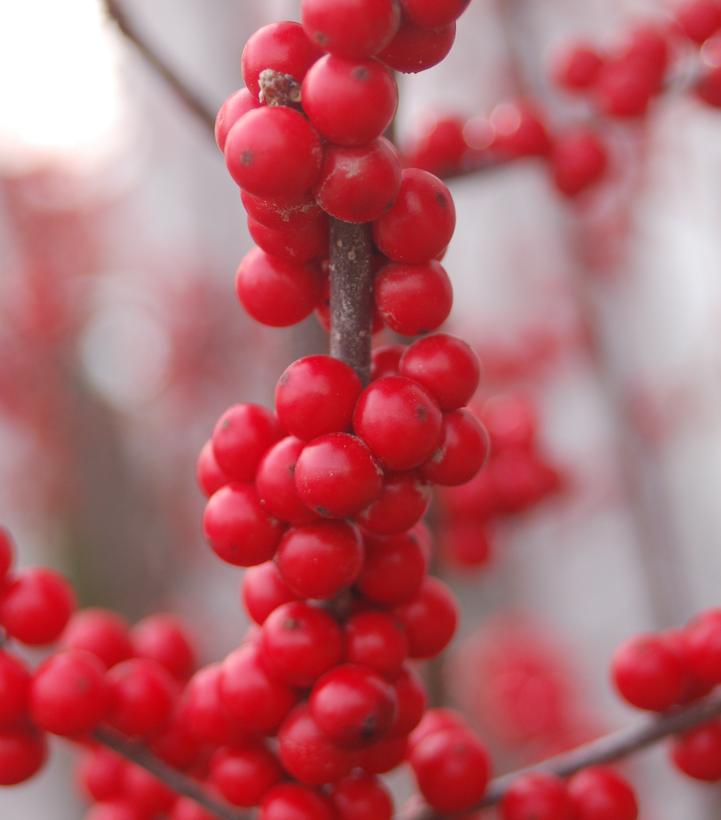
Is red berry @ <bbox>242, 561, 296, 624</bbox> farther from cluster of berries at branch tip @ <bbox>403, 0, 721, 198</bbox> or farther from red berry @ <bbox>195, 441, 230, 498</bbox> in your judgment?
cluster of berries at branch tip @ <bbox>403, 0, 721, 198</bbox>

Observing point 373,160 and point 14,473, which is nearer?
point 373,160

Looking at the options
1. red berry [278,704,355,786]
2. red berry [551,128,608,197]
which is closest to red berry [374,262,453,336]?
red berry [278,704,355,786]

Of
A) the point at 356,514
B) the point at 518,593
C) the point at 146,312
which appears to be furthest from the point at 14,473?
the point at 356,514

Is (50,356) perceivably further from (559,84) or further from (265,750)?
(265,750)

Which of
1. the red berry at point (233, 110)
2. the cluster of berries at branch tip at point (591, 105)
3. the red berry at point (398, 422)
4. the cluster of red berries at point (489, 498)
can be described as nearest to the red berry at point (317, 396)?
the red berry at point (398, 422)

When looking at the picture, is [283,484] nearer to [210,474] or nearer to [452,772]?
[210,474]
